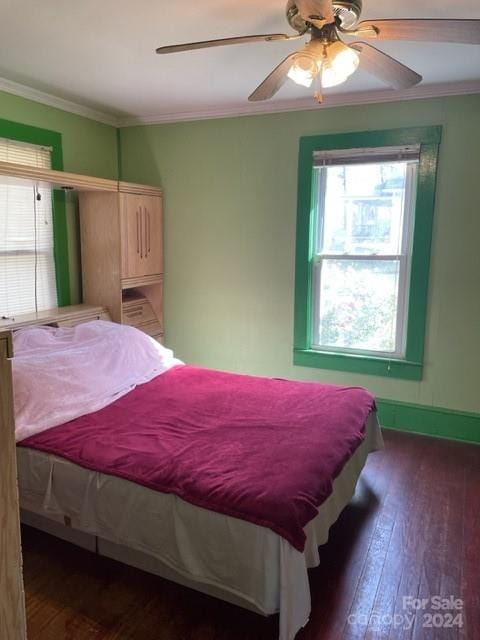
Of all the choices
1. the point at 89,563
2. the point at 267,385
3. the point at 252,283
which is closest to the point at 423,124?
the point at 252,283

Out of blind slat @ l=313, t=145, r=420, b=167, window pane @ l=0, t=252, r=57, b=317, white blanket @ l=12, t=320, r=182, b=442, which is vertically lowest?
white blanket @ l=12, t=320, r=182, b=442

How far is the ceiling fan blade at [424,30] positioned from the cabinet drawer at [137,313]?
2690mm

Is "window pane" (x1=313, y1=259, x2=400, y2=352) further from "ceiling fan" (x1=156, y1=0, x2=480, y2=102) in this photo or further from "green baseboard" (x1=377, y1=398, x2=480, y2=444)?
"ceiling fan" (x1=156, y1=0, x2=480, y2=102)

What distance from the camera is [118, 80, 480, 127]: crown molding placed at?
3.07 meters

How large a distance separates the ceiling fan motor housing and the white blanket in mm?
2012

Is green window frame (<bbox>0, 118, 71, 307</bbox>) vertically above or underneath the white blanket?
above

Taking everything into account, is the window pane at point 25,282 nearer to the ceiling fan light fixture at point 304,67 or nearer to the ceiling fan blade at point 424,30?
the ceiling fan light fixture at point 304,67

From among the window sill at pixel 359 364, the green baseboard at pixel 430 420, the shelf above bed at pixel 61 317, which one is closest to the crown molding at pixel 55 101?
the shelf above bed at pixel 61 317

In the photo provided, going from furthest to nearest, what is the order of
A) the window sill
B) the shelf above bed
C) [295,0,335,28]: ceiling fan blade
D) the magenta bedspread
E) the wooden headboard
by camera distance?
1. the window sill
2. the shelf above bed
3. the magenta bedspread
4. [295,0,335,28]: ceiling fan blade
5. the wooden headboard

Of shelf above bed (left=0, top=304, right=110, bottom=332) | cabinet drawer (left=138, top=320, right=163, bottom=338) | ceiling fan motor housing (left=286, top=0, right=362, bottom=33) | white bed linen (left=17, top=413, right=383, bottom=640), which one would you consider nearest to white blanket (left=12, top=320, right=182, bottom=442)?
shelf above bed (left=0, top=304, right=110, bottom=332)

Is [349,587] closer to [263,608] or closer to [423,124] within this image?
[263,608]

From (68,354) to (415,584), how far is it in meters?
2.13

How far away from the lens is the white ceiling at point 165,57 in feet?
6.78

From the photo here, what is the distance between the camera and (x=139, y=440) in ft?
7.02
